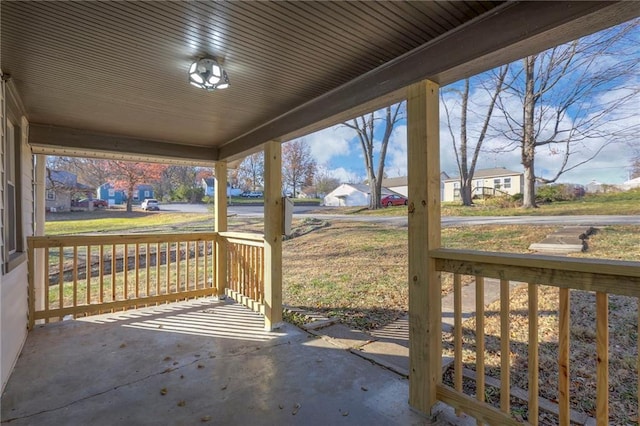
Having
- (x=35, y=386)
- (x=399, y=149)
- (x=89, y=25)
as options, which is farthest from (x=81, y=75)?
(x=399, y=149)

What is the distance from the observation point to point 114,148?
4.02 m

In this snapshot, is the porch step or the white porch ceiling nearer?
the white porch ceiling

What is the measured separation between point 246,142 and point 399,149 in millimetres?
8255

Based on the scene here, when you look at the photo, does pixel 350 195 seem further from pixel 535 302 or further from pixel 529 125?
pixel 535 302

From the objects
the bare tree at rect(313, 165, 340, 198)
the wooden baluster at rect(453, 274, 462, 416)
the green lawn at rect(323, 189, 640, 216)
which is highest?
the bare tree at rect(313, 165, 340, 198)

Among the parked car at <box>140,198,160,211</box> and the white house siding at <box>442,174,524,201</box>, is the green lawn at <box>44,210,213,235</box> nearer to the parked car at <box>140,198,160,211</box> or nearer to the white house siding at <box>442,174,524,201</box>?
the parked car at <box>140,198,160,211</box>

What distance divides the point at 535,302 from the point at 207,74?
2351 mm

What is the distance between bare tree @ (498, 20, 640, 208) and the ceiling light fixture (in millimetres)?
5559

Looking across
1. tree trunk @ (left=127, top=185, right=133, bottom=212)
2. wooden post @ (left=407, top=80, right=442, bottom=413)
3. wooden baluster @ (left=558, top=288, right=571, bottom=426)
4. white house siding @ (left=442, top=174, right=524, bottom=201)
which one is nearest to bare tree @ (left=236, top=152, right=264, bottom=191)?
tree trunk @ (left=127, top=185, right=133, bottom=212)

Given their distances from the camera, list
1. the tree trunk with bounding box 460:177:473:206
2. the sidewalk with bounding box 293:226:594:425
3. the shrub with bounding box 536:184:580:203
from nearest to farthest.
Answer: the sidewalk with bounding box 293:226:594:425 → the shrub with bounding box 536:184:580:203 → the tree trunk with bounding box 460:177:473:206

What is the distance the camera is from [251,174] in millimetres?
13305

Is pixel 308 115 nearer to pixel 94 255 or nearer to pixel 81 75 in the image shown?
pixel 81 75

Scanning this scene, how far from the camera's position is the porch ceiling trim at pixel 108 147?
3652mm

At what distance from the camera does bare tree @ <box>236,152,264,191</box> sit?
13078 mm
